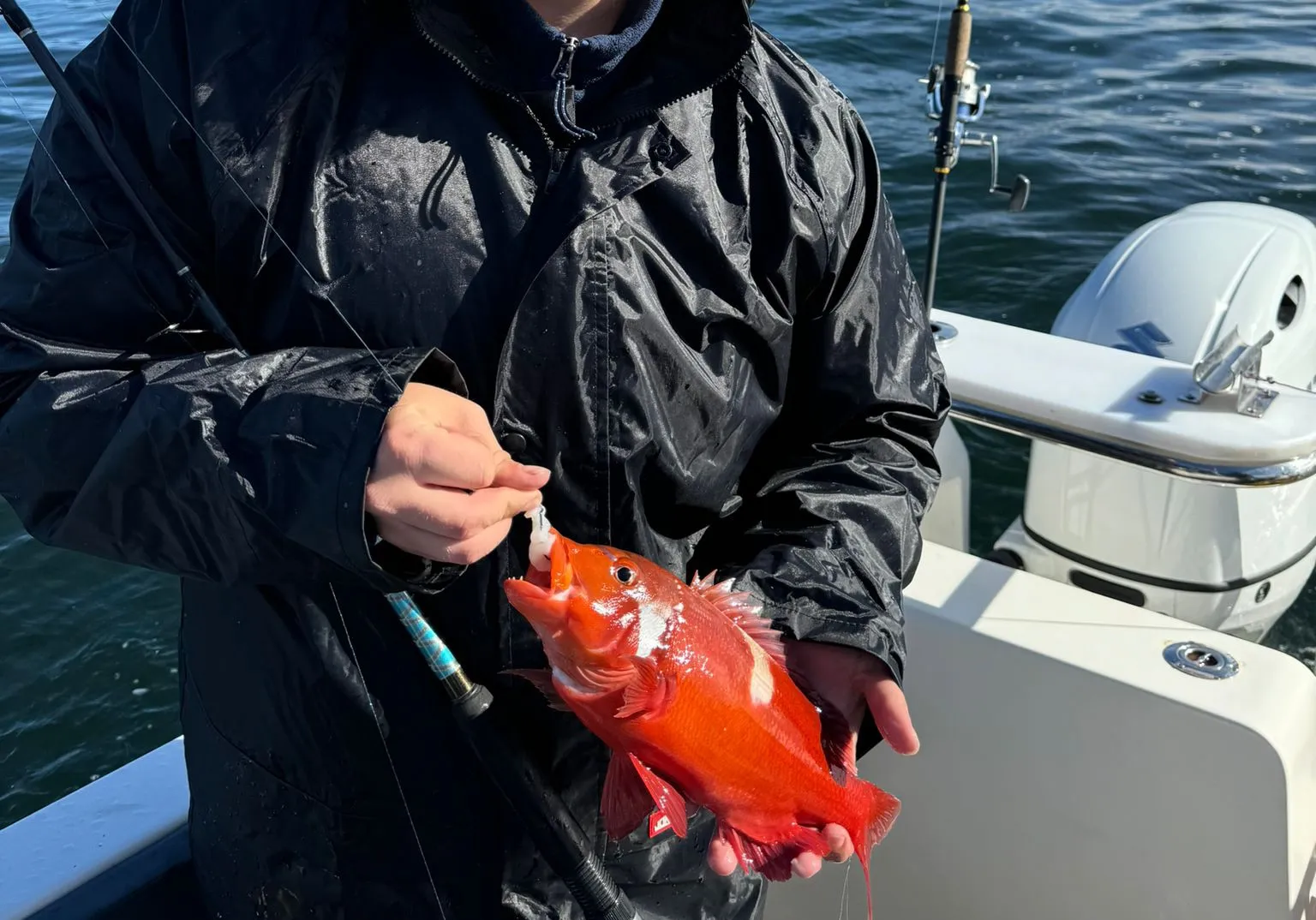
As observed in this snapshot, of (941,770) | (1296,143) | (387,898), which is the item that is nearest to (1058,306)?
(1296,143)

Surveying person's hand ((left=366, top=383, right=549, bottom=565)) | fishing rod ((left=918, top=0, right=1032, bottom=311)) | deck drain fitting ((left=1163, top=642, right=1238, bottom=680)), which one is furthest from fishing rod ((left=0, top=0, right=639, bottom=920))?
fishing rod ((left=918, top=0, right=1032, bottom=311))

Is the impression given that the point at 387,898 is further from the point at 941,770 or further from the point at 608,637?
the point at 941,770

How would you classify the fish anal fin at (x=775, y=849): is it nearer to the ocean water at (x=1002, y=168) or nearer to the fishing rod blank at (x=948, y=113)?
the fishing rod blank at (x=948, y=113)

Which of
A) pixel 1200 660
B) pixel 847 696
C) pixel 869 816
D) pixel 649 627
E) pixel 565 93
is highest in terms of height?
pixel 565 93

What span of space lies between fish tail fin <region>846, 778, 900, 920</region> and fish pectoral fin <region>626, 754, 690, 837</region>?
0.98ft

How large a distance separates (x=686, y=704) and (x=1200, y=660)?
1.38m

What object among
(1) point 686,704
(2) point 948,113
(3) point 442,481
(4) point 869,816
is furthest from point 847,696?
(2) point 948,113

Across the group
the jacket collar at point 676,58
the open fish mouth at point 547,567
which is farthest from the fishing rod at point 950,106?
the open fish mouth at point 547,567

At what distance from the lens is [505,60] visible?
1.47 meters

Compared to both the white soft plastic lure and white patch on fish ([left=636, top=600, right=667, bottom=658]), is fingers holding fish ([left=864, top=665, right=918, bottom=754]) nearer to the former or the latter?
white patch on fish ([left=636, top=600, right=667, bottom=658])

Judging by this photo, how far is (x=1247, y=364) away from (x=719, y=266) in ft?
6.51

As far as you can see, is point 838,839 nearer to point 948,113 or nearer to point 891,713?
point 891,713

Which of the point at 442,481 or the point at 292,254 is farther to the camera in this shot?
the point at 292,254

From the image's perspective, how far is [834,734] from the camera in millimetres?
1738
